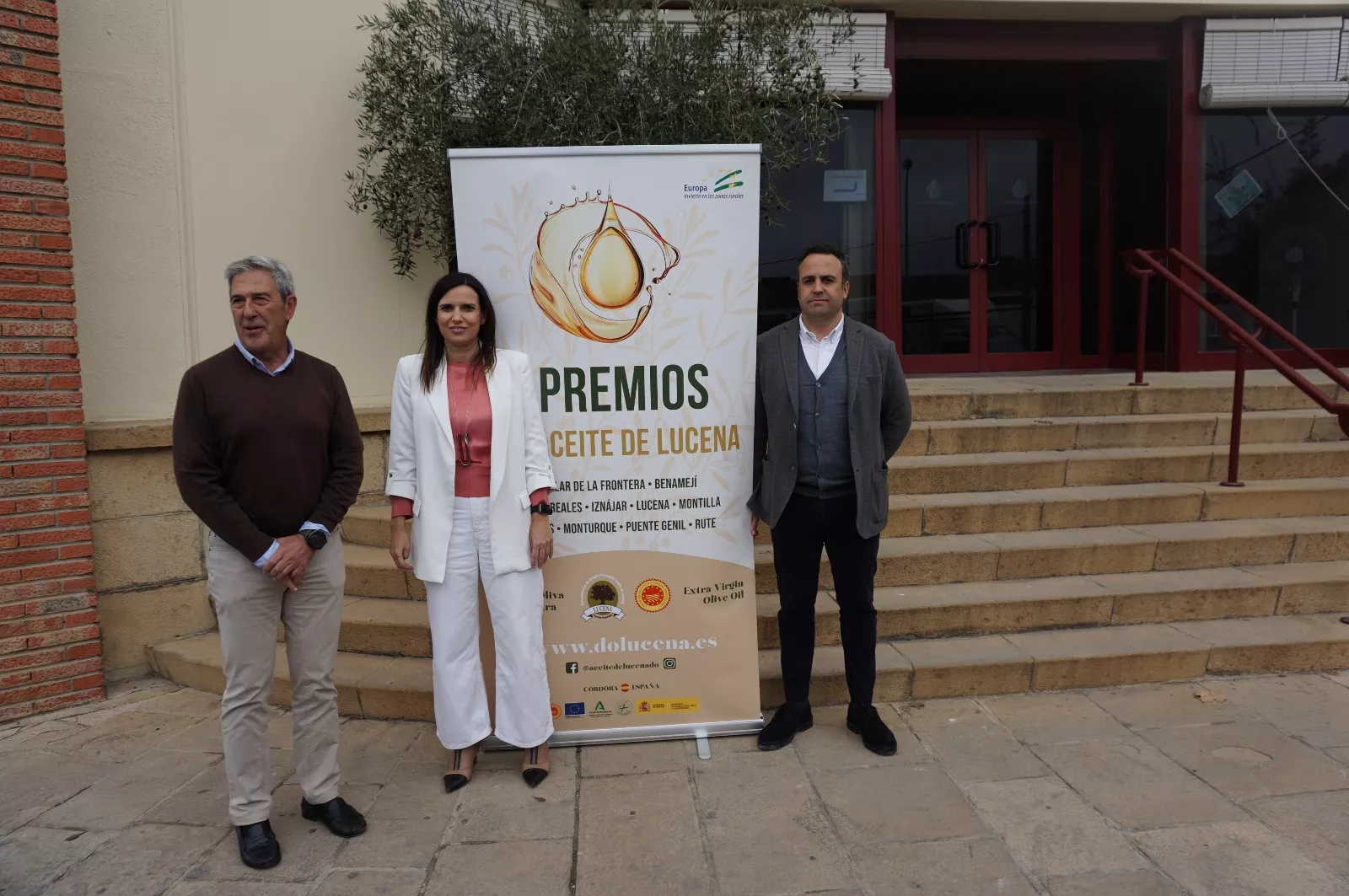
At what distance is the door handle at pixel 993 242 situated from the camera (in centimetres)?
789

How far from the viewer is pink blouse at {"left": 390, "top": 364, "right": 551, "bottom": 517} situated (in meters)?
3.04

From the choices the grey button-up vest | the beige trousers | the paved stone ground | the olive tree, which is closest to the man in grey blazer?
the grey button-up vest

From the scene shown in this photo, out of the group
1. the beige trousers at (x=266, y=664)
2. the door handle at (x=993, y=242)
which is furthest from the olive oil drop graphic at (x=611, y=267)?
the door handle at (x=993, y=242)

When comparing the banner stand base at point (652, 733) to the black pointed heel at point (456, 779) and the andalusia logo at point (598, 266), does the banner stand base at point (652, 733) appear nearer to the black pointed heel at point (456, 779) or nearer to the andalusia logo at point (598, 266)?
the black pointed heel at point (456, 779)

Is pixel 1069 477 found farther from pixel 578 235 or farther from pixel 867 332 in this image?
pixel 578 235

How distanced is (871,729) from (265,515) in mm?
2431

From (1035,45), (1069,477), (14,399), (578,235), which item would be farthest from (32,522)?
(1035,45)

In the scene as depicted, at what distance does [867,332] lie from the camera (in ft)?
10.7

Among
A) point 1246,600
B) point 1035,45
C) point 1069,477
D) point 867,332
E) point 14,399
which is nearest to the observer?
point 867,332

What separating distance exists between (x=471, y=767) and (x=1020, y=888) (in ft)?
6.55

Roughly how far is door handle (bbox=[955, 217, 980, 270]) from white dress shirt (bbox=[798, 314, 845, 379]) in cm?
520

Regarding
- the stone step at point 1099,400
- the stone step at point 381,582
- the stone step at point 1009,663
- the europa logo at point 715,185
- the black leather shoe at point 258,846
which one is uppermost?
the europa logo at point 715,185

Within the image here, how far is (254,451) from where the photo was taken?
2.65m

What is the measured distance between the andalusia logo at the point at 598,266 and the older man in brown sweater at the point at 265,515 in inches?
36.5
